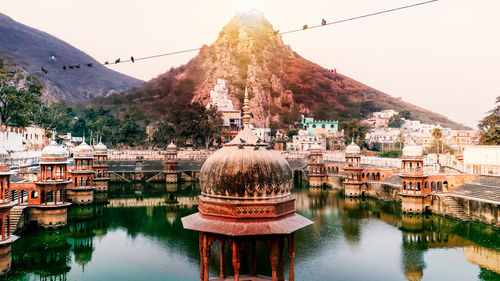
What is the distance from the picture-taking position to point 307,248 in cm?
1961

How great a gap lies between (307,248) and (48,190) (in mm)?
16349

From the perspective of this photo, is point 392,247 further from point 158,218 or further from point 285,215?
point 158,218

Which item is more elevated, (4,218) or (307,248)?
(4,218)

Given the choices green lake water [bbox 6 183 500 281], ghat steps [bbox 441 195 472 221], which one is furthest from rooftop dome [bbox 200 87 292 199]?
ghat steps [bbox 441 195 472 221]

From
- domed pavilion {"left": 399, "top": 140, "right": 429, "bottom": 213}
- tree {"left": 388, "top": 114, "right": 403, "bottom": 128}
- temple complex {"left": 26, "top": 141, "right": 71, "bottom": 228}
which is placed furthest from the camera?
tree {"left": 388, "top": 114, "right": 403, "bottom": 128}

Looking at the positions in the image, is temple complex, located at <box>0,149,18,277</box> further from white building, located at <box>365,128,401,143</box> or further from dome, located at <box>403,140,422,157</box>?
white building, located at <box>365,128,401,143</box>

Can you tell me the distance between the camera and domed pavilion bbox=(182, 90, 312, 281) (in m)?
8.05

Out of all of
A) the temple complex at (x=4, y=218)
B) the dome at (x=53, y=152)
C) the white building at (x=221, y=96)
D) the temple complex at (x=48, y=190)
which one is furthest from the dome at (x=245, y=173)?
the white building at (x=221, y=96)

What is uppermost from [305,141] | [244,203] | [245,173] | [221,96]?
[221,96]

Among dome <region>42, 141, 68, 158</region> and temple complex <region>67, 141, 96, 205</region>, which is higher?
dome <region>42, 141, 68, 158</region>

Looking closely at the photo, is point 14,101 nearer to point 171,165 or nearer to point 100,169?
point 100,169

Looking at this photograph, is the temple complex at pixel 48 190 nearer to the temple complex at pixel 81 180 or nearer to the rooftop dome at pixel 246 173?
the temple complex at pixel 81 180

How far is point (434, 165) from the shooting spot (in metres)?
35.4

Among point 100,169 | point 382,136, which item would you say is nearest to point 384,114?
point 382,136
